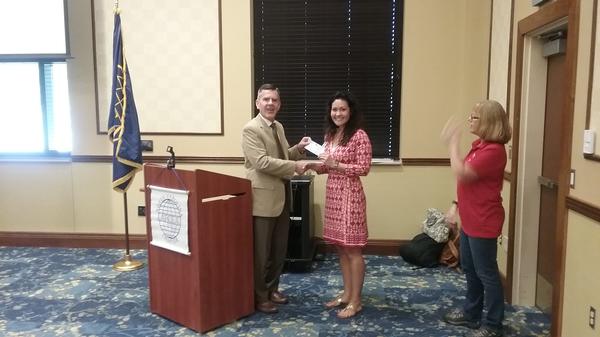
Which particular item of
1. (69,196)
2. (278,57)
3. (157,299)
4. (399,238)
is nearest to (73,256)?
(69,196)

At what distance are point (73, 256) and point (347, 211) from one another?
286cm

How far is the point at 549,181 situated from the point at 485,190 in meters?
0.67

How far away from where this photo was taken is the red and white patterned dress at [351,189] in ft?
9.63

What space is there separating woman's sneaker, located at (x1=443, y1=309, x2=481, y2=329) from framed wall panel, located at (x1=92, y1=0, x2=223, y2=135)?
2615mm

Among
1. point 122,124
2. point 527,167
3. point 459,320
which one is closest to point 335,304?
point 459,320

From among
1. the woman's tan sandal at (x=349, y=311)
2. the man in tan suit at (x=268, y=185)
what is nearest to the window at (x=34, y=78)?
the man in tan suit at (x=268, y=185)

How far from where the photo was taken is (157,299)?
3.05m

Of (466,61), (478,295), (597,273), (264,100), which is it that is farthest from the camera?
(466,61)

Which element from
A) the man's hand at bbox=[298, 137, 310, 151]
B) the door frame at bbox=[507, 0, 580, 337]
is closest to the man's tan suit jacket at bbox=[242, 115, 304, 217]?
the man's hand at bbox=[298, 137, 310, 151]

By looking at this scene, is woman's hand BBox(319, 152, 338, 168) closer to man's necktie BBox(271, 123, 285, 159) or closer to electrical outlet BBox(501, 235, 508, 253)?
man's necktie BBox(271, 123, 285, 159)

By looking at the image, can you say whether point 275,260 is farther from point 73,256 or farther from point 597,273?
point 73,256

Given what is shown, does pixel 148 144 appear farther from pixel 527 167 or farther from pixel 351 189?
pixel 527 167

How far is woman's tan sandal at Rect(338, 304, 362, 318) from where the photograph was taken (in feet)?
9.95

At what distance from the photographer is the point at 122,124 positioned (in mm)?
3920
